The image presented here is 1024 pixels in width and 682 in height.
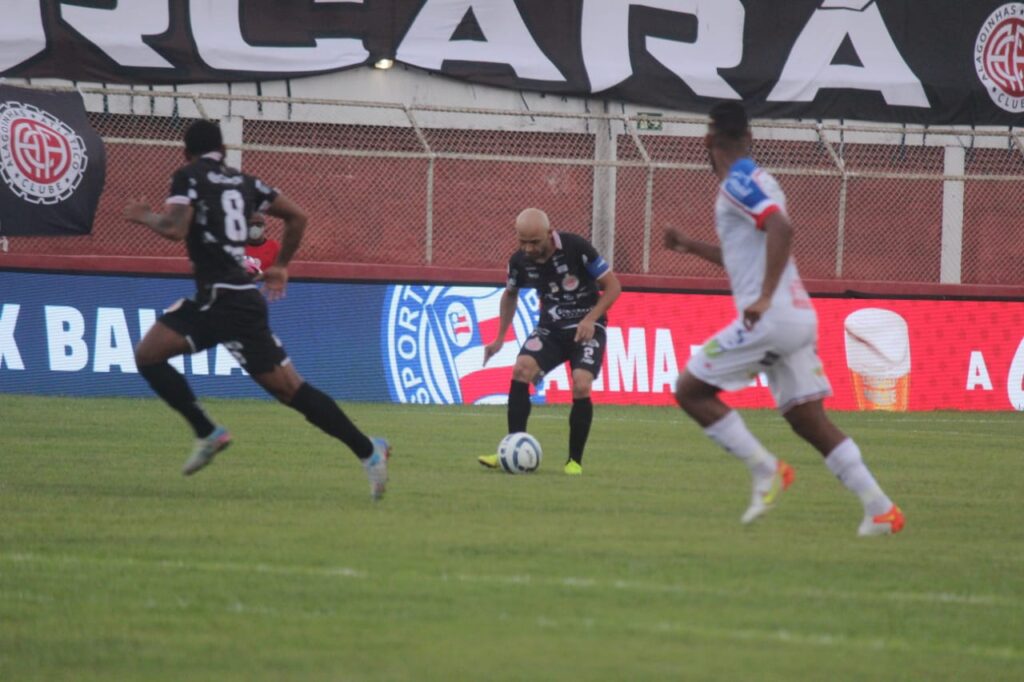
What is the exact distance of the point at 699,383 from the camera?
8.42 metres

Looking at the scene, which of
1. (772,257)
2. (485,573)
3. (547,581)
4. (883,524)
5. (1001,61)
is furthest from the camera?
(1001,61)

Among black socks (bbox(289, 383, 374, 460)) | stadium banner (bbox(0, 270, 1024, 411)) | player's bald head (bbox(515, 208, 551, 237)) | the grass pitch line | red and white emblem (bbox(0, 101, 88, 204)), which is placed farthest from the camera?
red and white emblem (bbox(0, 101, 88, 204))

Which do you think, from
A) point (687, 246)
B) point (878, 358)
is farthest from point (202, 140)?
point (878, 358)

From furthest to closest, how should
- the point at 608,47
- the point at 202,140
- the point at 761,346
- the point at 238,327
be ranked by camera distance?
the point at 608,47 < the point at 202,140 < the point at 238,327 < the point at 761,346

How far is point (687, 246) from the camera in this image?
8938 millimetres

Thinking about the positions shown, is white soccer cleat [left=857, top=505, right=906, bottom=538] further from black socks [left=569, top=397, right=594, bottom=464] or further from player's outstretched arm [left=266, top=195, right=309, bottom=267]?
black socks [left=569, top=397, right=594, bottom=464]

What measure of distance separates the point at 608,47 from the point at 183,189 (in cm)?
1822

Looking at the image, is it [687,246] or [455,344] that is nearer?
[687,246]

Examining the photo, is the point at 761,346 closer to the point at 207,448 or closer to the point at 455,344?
the point at 207,448

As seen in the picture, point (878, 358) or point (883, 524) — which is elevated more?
point (883, 524)

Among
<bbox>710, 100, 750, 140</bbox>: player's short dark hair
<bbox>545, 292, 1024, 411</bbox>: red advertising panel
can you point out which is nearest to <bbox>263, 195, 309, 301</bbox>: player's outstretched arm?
<bbox>710, 100, 750, 140</bbox>: player's short dark hair

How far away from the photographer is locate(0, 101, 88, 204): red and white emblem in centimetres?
2027

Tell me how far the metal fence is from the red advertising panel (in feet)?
15.5

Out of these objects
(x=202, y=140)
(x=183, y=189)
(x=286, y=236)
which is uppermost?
(x=202, y=140)
